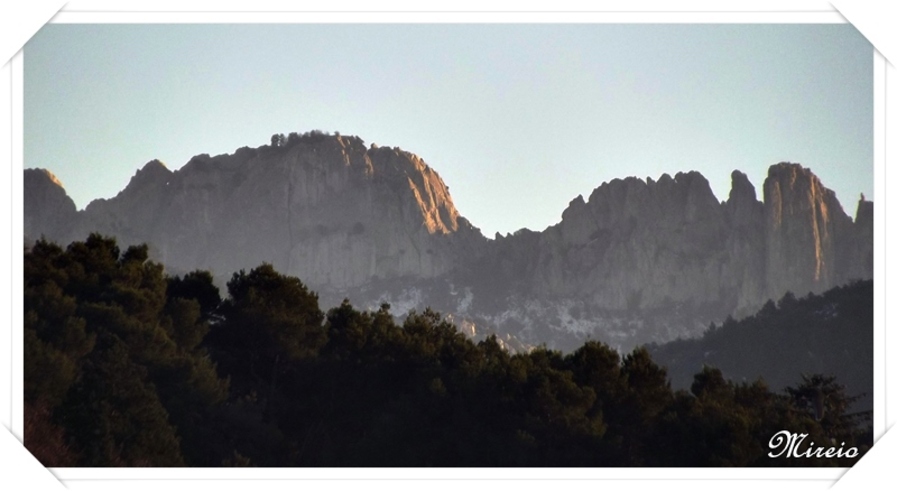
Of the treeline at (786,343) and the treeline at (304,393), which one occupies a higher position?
the treeline at (304,393)

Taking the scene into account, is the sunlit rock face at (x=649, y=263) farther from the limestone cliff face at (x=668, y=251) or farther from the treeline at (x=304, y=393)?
the treeline at (x=304, y=393)

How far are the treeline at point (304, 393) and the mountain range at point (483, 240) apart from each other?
75723mm

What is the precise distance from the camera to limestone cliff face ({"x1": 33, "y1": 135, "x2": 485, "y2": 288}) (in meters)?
124

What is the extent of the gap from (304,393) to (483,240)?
351 ft

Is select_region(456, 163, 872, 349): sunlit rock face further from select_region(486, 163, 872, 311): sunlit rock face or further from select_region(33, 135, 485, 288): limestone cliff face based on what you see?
select_region(33, 135, 485, 288): limestone cliff face

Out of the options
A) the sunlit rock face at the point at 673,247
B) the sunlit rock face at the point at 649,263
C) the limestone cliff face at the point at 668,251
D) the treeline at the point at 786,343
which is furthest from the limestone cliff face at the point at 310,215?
the treeline at the point at 786,343

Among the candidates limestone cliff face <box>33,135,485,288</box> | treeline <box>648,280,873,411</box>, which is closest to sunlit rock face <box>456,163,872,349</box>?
limestone cliff face <box>33,135,485,288</box>

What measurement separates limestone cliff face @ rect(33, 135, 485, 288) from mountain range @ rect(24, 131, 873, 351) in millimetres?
174

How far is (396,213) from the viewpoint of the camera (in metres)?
127

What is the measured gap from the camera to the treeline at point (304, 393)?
18.5 m
